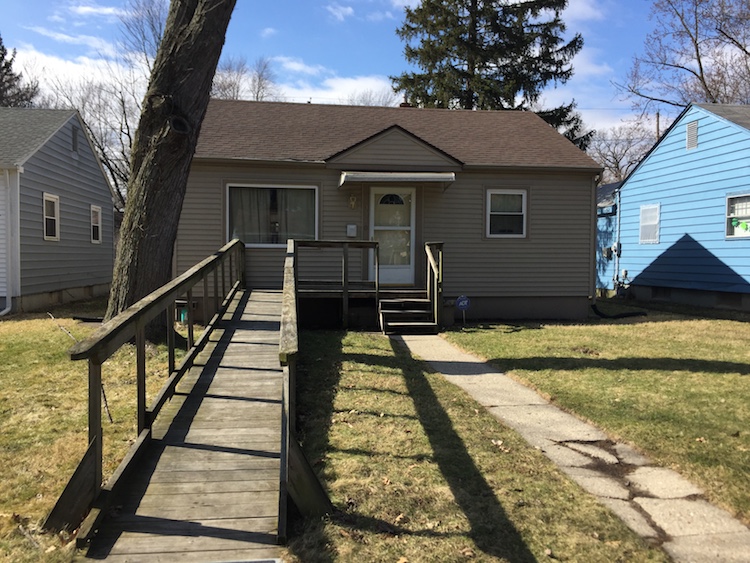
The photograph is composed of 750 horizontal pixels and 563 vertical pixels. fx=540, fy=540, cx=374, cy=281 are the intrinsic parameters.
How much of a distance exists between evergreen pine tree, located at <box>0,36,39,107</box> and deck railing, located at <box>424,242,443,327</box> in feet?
93.2

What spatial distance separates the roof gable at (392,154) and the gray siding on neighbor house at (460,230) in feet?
1.45

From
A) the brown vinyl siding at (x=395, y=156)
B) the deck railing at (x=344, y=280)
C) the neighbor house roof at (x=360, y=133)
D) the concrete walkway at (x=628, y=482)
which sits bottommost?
the concrete walkway at (x=628, y=482)

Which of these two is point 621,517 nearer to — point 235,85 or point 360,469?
point 360,469

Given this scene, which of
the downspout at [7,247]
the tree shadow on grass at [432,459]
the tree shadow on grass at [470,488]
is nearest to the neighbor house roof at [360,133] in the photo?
the downspout at [7,247]

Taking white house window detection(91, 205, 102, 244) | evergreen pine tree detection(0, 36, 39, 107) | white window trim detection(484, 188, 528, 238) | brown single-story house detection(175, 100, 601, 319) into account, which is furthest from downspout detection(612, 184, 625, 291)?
evergreen pine tree detection(0, 36, 39, 107)

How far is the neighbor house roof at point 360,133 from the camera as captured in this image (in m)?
11.3

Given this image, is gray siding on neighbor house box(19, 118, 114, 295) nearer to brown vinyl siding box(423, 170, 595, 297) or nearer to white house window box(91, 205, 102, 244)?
white house window box(91, 205, 102, 244)

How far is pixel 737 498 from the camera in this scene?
3277 millimetres

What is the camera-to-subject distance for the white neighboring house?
38.2ft

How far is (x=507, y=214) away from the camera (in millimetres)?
11828

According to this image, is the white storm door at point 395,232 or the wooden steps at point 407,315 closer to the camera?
the wooden steps at point 407,315

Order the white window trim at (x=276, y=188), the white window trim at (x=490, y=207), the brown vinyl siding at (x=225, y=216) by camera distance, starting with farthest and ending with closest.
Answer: the white window trim at (x=490, y=207) → the white window trim at (x=276, y=188) → the brown vinyl siding at (x=225, y=216)

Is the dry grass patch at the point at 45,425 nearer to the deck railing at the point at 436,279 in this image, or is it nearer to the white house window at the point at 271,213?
the white house window at the point at 271,213

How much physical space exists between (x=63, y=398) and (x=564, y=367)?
5.56 metres
